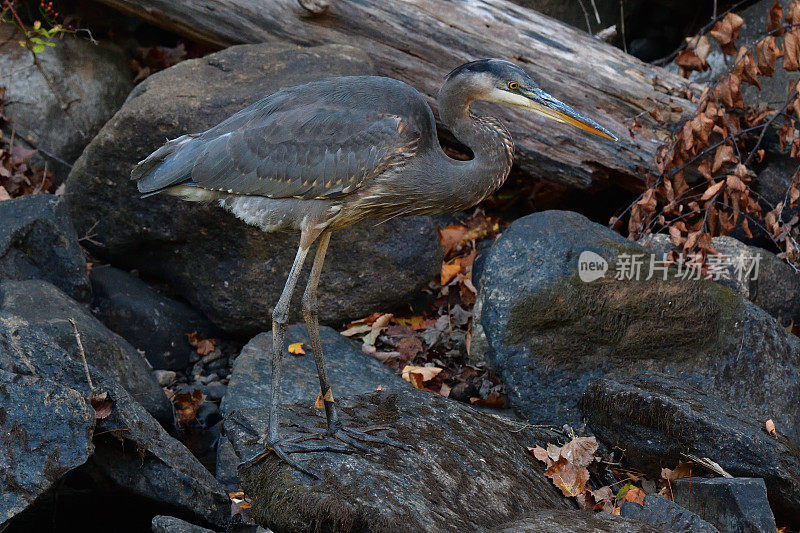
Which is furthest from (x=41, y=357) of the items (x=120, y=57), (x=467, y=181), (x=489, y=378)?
(x=120, y=57)

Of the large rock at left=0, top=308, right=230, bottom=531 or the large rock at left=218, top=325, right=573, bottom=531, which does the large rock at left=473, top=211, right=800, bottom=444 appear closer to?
the large rock at left=218, top=325, right=573, bottom=531

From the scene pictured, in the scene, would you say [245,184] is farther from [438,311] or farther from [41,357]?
[438,311]

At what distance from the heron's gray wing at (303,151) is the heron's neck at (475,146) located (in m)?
0.26

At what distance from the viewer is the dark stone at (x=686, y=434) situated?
4273 mm

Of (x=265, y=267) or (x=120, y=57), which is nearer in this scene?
(x=265, y=267)

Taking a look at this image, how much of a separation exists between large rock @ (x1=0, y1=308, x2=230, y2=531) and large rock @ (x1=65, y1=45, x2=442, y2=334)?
1.93 meters

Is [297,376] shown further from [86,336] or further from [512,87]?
[512,87]

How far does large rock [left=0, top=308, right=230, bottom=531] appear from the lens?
4.37m

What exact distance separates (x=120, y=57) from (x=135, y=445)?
516cm

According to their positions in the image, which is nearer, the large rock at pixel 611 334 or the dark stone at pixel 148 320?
the large rock at pixel 611 334

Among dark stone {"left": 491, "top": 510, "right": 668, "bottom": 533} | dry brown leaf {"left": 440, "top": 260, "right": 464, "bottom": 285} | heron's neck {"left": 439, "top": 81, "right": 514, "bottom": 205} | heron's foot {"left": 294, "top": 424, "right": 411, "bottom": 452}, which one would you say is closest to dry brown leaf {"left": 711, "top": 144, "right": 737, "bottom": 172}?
dry brown leaf {"left": 440, "top": 260, "right": 464, "bottom": 285}

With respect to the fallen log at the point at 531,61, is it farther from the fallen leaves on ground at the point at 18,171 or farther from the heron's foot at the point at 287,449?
the heron's foot at the point at 287,449

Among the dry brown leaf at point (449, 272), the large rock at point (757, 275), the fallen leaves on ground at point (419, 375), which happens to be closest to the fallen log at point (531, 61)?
the large rock at point (757, 275)

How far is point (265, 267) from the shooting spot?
251 inches
